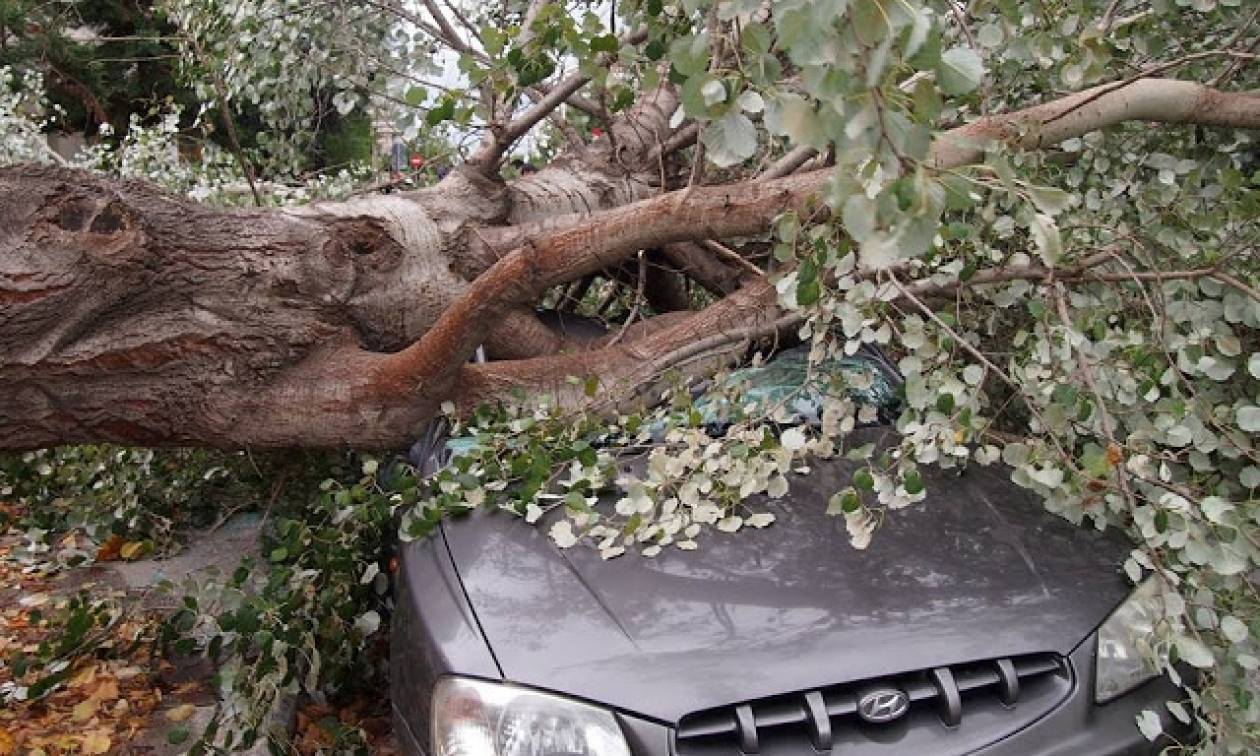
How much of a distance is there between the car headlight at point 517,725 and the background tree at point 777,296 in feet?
1.59

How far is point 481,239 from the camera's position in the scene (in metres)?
3.97

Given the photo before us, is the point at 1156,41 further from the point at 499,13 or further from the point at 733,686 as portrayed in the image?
the point at 499,13

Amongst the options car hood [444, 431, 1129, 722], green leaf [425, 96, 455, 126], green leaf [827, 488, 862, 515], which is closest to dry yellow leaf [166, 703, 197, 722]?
car hood [444, 431, 1129, 722]

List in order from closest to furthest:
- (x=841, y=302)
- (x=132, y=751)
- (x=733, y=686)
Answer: (x=733, y=686) < (x=841, y=302) < (x=132, y=751)

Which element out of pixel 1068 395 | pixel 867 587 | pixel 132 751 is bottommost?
pixel 132 751

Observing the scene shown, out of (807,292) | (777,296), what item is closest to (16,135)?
(777,296)

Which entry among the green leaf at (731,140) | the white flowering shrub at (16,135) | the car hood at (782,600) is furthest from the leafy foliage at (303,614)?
the white flowering shrub at (16,135)

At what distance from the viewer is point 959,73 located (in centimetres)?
144

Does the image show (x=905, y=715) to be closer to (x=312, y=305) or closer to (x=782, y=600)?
(x=782, y=600)

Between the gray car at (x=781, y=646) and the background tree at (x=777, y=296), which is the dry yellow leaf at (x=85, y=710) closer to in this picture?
the background tree at (x=777, y=296)

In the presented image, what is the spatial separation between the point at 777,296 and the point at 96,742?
101 inches

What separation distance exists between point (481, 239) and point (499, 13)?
5.54 ft

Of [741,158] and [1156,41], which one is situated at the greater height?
[741,158]

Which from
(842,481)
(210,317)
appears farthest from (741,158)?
(210,317)
